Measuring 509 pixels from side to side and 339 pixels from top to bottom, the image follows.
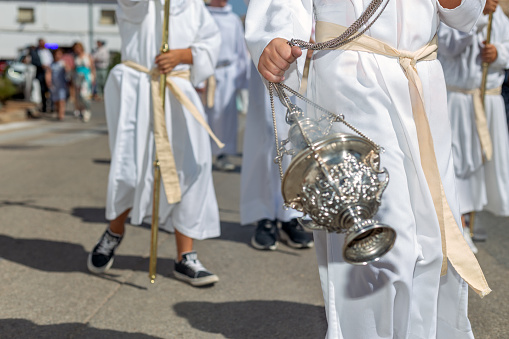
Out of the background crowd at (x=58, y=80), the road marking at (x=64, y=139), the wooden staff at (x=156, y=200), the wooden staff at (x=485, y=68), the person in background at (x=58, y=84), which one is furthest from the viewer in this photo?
the background crowd at (x=58, y=80)

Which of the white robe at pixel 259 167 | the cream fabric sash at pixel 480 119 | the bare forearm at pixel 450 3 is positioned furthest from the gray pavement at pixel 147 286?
the bare forearm at pixel 450 3

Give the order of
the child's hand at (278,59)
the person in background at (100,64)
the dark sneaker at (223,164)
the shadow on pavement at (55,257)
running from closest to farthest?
1. the child's hand at (278,59)
2. the shadow on pavement at (55,257)
3. the dark sneaker at (223,164)
4. the person in background at (100,64)

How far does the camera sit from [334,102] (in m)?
2.30

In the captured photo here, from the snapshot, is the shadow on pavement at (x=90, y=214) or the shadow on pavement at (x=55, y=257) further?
the shadow on pavement at (x=90, y=214)

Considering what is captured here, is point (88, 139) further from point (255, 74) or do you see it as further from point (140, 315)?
point (140, 315)

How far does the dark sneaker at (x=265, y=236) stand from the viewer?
4.76m

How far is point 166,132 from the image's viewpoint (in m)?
3.87

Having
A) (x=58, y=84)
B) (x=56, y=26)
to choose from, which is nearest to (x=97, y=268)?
(x=58, y=84)

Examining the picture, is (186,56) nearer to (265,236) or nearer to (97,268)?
(97,268)

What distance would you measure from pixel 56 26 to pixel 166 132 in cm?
4077

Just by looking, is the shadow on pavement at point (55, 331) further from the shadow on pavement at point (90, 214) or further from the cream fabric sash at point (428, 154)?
the shadow on pavement at point (90, 214)

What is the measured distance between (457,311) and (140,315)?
1629mm

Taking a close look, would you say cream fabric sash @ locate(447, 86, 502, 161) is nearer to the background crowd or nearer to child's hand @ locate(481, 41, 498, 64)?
child's hand @ locate(481, 41, 498, 64)

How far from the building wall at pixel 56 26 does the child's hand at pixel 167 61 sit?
3863 centimetres
